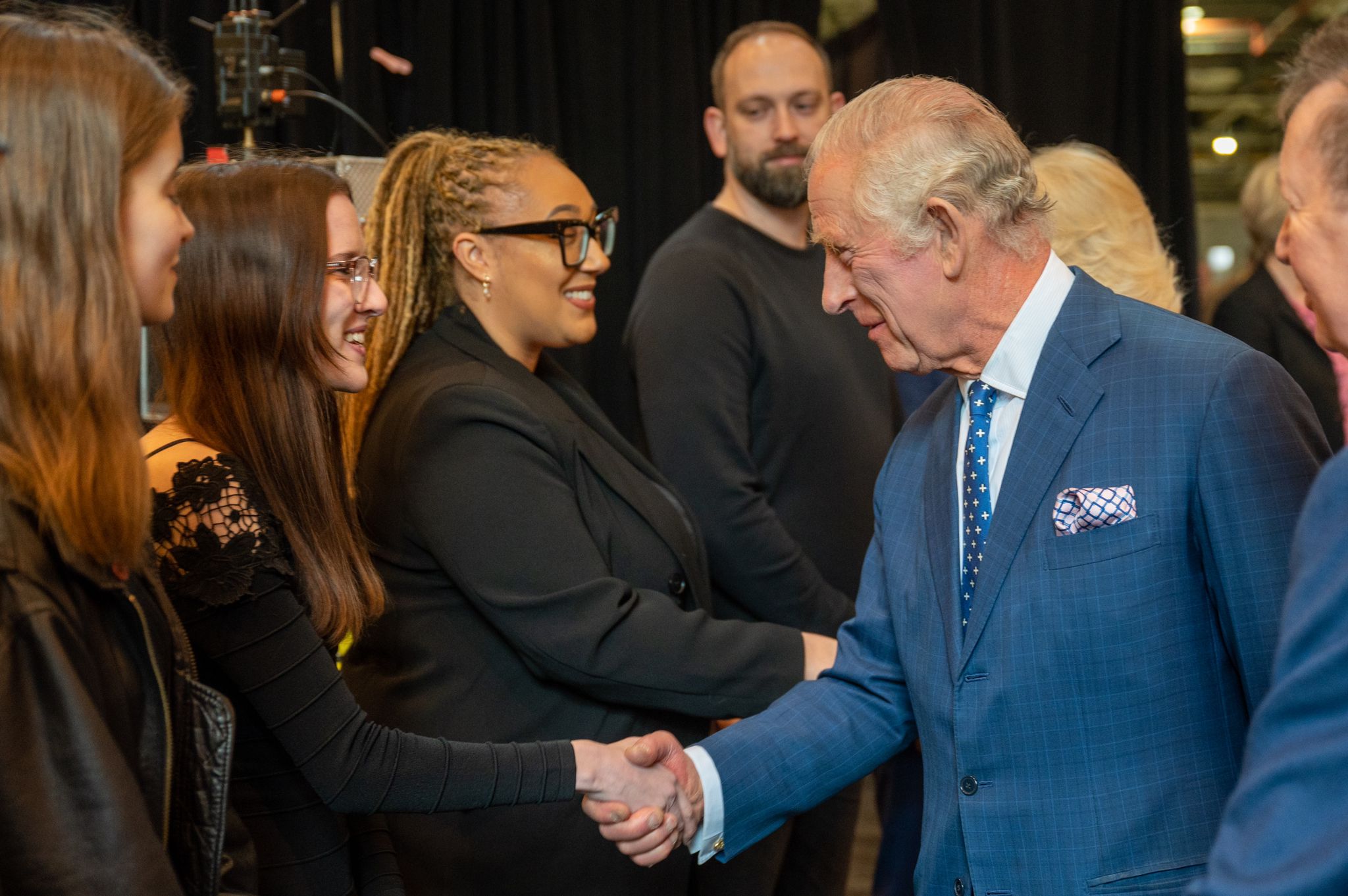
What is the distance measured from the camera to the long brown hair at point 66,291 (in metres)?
1.12

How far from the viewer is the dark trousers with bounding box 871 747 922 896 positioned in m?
2.69

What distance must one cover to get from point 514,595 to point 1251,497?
100cm

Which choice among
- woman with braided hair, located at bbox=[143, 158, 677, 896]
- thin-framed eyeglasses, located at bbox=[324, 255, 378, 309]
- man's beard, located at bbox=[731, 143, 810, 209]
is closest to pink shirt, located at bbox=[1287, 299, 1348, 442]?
man's beard, located at bbox=[731, 143, 810, 209]

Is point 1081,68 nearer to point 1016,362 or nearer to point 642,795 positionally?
point 1016,362

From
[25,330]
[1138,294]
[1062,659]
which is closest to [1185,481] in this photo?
[1062,659]

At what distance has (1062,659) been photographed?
151 centimetres

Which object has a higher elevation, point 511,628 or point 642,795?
point 511,628

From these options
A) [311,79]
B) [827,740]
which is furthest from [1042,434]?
[311,79]

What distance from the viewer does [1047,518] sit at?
5.07 feet

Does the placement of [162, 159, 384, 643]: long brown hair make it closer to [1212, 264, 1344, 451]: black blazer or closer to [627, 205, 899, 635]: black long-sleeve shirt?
[627, 205, 899, 635]: black long-sleeve shirt

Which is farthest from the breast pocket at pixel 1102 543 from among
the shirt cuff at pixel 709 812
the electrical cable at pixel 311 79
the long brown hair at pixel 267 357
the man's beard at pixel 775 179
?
the electrical cable at pixel 311 79

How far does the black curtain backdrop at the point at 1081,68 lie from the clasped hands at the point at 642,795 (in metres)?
2.81

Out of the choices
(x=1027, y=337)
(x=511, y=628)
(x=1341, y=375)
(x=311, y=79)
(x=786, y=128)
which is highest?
(x=311, y=79)

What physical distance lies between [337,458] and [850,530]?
1.35 metres
